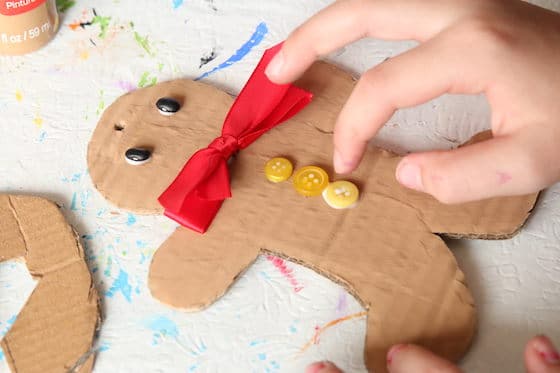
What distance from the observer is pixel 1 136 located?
73 centimetres

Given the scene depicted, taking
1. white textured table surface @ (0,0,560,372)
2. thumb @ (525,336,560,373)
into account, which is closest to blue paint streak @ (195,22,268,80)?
white textured table surface @ (0,0,560,372)

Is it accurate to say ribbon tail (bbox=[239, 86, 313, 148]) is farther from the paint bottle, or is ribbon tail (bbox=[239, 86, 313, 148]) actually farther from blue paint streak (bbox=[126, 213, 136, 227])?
the paint bottle

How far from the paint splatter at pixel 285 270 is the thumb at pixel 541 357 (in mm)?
197

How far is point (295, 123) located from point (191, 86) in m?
0.12

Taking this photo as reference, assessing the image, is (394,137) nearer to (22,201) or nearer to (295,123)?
(295,123)

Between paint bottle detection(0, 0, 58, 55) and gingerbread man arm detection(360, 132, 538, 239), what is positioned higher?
gingerbread man arm detection(360, 132, 538, 239)

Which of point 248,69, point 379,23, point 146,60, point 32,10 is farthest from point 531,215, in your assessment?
point 32,10

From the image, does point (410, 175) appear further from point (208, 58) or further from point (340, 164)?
point (208, 58)

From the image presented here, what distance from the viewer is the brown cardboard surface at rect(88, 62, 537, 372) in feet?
1.94

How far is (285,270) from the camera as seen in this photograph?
64 cm

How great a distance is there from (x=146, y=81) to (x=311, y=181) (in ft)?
0.78

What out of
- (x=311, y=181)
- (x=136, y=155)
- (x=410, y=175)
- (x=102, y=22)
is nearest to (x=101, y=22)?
(x=102, y=22)

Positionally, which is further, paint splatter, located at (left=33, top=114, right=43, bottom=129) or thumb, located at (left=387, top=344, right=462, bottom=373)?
paint splatter, located at (left=33, top=114, right=43, bottom=129)

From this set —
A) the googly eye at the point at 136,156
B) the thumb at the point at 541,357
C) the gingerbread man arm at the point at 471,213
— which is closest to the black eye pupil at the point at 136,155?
the googly eye at the point at 136,156
